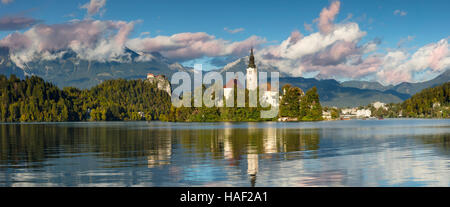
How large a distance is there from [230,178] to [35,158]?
60.3 ft

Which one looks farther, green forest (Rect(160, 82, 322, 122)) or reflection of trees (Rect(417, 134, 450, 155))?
green forest (Rect(160, 82, 322, 122))

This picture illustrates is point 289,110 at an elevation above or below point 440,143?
above

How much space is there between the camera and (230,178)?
76.5 feet

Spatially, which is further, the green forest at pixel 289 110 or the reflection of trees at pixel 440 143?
the green forest at pixel 289 110

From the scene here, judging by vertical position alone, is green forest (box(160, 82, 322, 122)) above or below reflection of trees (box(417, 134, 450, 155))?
above

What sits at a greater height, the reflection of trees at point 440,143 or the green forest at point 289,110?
the green forest at point 289,110

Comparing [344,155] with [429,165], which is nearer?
[429,165]

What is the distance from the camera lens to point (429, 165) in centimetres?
2814

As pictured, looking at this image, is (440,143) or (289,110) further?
(289,110)
